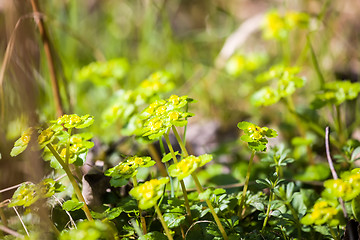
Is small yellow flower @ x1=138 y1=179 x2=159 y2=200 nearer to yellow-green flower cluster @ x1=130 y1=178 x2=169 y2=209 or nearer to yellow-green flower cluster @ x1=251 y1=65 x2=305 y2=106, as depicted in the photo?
yellow-green flower cluster @ x1=130 y1=178 x2=169 y2=209

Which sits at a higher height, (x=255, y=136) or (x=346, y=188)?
(x=255, y=136)

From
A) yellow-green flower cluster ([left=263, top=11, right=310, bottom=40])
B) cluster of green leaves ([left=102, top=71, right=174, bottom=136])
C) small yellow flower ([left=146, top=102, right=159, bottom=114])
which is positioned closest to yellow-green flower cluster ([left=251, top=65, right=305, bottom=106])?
cluster of green leaves ([left=102, top=71, right=174, bottom=136])

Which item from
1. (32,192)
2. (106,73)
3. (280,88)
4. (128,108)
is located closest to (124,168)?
(32,192)

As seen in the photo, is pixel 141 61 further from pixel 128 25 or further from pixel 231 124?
pixel 128 25

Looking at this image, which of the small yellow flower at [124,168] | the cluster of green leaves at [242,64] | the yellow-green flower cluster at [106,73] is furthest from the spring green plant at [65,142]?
the cluster of green leaves at [242,64]

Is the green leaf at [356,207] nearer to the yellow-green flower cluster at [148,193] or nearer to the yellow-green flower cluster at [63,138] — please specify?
the yellow-green flower cluster at [148,193]

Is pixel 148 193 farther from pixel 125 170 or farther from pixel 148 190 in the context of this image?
pixel 125 170
